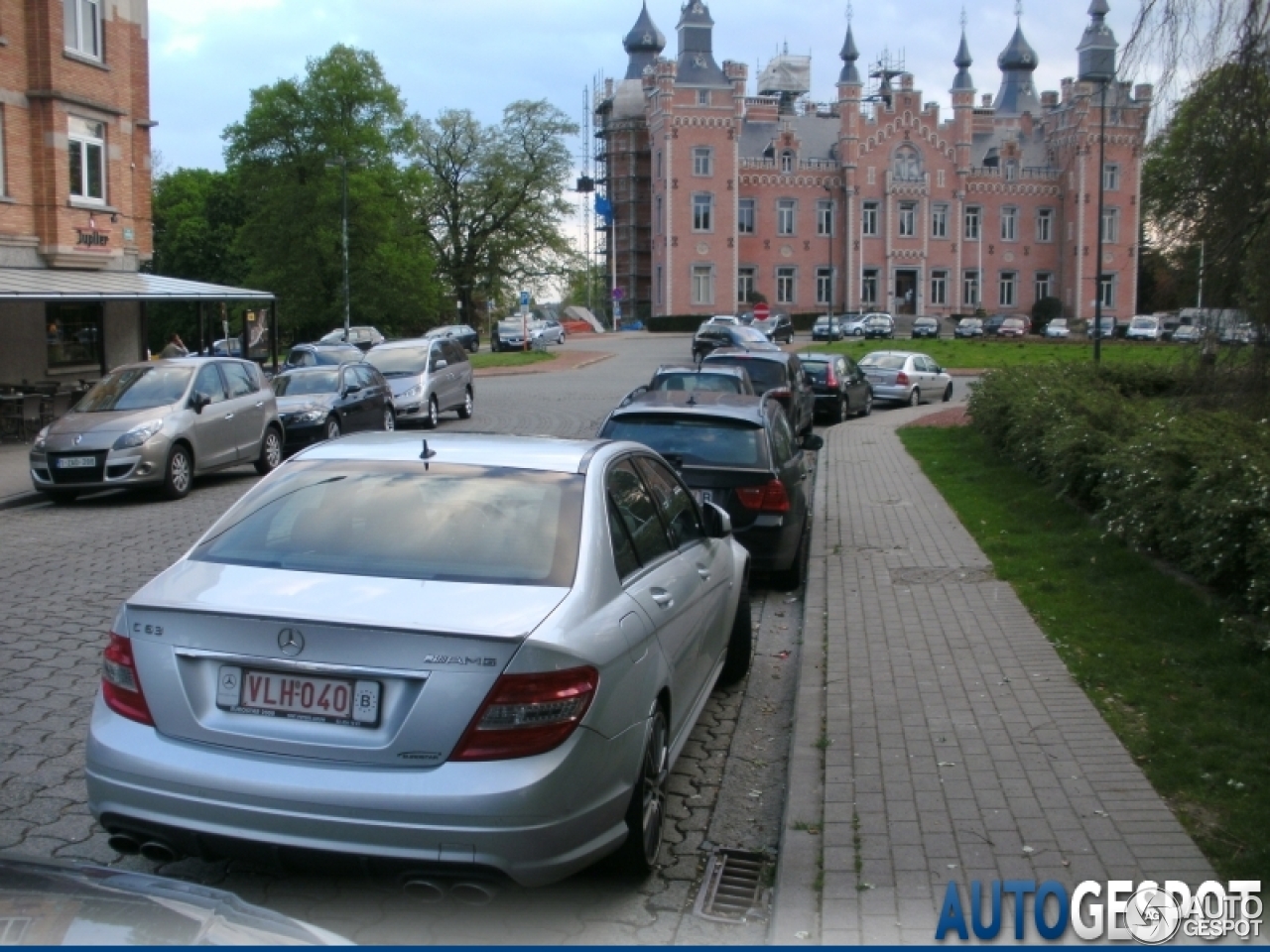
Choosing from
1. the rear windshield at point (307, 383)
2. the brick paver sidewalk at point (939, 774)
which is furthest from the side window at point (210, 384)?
the brick paver sidewalk at point (939, 774)

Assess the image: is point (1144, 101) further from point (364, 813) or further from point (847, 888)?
point (364, 813)

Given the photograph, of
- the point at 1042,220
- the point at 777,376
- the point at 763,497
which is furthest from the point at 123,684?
the point at 1042,220

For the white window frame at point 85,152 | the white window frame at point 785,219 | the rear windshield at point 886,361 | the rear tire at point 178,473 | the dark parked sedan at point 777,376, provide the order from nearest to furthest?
1. the rear tire at point 178,473
2. the dark parked sedan at point 777,376
3. the white window frame at point 85,152
4. the rear windshield at point 886,361
5. the white window frame at point 785,219

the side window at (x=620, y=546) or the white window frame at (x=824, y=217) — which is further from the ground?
the white window frame at (x=824, y=217)

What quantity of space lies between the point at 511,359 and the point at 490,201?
3199 cm

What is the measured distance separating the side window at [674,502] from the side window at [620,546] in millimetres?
746

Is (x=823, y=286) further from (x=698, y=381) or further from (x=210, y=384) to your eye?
(x=210, y=384)

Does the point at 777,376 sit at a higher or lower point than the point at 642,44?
lower

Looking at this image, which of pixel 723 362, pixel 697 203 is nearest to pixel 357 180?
pixel 697 203

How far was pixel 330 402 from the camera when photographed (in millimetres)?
21266

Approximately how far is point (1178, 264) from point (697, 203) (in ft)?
241

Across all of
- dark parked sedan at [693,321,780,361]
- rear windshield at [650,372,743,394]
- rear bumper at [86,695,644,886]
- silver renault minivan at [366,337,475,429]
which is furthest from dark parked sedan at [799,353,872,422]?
rear bumper at [86,695,644,886]

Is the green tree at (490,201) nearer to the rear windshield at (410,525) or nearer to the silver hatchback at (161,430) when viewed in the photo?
the silver hatchback at (161,430)

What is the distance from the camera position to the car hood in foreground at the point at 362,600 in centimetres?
418
